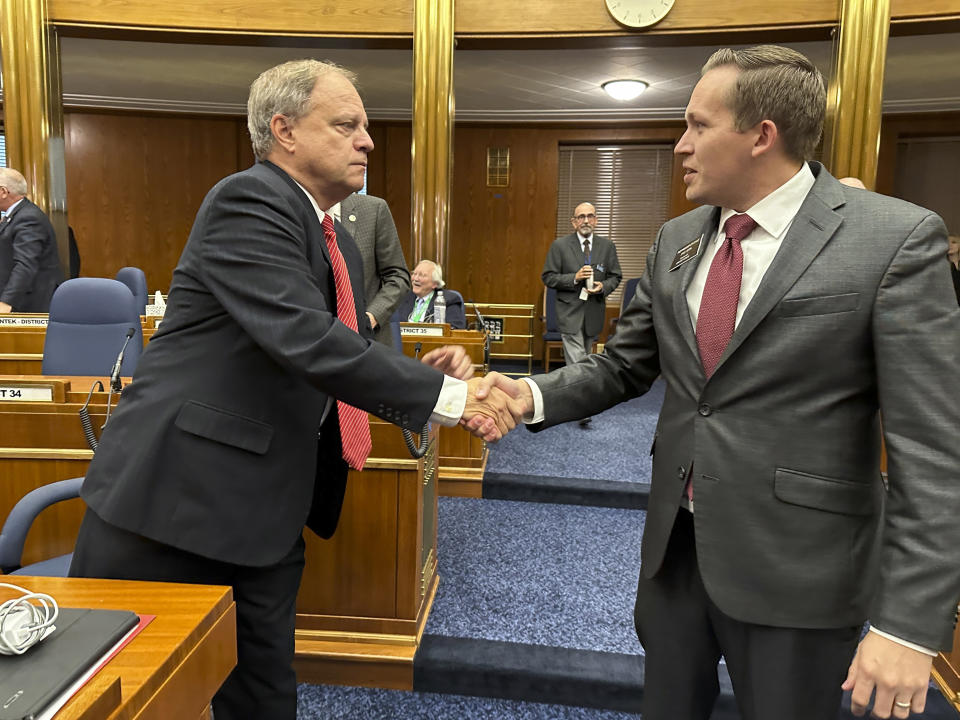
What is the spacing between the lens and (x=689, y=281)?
114cm

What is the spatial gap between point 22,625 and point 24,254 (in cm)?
437

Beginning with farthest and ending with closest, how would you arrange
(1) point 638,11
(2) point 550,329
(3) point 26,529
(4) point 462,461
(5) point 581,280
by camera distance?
(2) point 550,329, (5) point 581,280, (1) point 638,11, (4) point 462,461, (3) point 26,529

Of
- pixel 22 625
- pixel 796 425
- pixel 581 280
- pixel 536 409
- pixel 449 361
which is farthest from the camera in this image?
pixel 581 280

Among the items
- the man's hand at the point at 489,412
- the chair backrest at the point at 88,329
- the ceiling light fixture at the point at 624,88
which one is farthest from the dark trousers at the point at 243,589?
the ceiling light fixture at the point at 624,88

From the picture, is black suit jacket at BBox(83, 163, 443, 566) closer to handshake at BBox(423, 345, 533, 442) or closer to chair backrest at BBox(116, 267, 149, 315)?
handshake at BBox(423, 345, 533, 442)

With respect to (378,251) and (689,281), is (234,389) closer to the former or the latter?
(689,281)

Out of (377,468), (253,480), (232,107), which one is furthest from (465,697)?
(232,107)

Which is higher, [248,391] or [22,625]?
[248,391]

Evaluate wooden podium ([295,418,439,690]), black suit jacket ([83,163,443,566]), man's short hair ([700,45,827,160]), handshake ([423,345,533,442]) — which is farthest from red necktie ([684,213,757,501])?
wooden podium ([295,418,439,690])

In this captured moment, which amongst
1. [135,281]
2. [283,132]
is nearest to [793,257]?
[283,132]

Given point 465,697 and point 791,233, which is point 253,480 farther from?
point 465,697

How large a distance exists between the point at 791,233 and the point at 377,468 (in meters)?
1.44

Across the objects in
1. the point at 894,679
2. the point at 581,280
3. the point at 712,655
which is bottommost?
the point at 712,655

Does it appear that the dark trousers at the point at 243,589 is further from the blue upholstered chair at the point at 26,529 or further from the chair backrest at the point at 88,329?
the chair backrest at the point at 88,329
